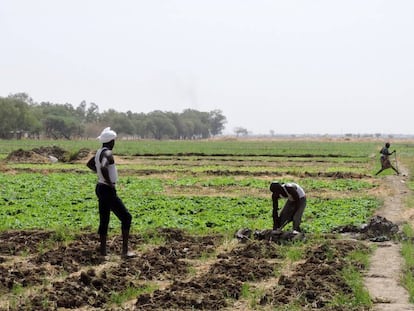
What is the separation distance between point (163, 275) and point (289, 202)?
416cm

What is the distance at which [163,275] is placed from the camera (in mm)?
9094

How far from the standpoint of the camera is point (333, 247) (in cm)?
1109

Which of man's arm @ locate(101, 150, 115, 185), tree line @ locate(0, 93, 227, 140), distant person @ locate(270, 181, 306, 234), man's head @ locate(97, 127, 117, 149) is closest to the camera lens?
man's arm @ locate(101, 150, 115, 185)

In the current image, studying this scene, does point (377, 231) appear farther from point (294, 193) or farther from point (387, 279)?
point (387, 279)

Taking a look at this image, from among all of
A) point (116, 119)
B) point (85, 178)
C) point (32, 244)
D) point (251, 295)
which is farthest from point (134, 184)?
point (116, 119)

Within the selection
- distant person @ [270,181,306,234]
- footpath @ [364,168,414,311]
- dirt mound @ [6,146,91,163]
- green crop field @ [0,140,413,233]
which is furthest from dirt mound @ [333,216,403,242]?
dirt mound @ [6,146,91,163]

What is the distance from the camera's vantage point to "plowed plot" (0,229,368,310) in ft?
24.7

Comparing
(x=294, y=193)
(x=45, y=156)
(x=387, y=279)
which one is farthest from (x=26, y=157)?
(x=387, y=279)

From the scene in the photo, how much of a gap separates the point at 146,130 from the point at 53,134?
161ft

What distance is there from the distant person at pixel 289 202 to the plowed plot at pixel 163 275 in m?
0.88

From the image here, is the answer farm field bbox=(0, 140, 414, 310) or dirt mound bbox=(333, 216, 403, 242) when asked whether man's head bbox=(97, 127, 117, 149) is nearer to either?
farm field bbox=(0, 140, 414, 310)

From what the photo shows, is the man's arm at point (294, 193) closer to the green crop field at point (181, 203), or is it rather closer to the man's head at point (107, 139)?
the green crop field at point (181, 203)

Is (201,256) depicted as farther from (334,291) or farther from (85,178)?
(85,178)

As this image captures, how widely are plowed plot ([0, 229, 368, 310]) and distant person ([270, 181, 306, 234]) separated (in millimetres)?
885
